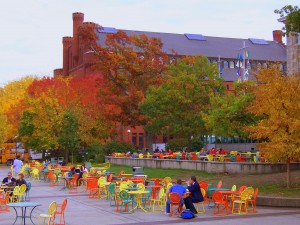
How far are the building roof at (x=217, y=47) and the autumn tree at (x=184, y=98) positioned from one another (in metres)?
40.3

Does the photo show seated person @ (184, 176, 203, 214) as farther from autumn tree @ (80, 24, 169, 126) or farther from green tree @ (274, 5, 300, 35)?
autumn tree @ (80, 24, 169, 126)

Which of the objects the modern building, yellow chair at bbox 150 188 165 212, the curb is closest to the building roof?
the modern building

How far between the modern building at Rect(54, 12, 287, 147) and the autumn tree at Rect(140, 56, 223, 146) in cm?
2983

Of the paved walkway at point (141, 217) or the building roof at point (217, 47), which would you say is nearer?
the paved walkway at point (141, 217)

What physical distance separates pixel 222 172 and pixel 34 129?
2526cm

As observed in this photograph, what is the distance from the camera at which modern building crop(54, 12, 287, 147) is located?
81250mm

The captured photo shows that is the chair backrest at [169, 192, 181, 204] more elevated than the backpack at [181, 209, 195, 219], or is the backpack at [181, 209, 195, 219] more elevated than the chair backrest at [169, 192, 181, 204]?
the chair backrest at [169, 192, 181, 204]

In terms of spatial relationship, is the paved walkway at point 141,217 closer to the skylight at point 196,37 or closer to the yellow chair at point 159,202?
the yellow chair at point 159,202

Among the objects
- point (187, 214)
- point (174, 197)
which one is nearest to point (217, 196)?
point (187, 214)

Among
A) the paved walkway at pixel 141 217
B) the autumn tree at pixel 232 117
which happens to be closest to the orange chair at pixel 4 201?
the paved walkway at pixel 141 217

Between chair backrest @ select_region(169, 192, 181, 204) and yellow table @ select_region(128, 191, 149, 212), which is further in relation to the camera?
yellow table @ select_region(128, 191, 149, 212)

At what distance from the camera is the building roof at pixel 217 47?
89.7 metres

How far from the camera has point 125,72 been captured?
190ft

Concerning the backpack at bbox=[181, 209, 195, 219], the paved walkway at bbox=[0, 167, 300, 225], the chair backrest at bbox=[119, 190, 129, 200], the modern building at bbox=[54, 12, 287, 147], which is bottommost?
the paved walkway at bbox=[0, 167, 300, 225]
